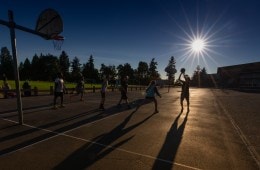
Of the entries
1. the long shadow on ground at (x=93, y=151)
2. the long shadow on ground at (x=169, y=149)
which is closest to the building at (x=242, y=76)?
the long shadow on ground at (x=169, y=149)

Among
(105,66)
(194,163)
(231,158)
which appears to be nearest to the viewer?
(194,163)

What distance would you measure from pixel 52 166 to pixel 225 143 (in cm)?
443

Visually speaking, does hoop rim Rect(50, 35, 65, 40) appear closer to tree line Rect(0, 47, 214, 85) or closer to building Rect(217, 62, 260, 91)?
building Rect(217, 62, 260, 91)

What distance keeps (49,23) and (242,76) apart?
220 feet

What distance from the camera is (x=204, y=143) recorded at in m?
5.70

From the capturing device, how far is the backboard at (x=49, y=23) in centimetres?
820

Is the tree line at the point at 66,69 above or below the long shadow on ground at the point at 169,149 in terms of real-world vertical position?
above

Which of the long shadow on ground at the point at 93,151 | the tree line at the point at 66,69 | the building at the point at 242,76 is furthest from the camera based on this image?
the tree line at the point at 66,69

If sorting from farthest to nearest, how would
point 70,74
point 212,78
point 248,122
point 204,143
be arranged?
1. point 70,74
2. point 212,78
3. point 248,122
4. point 204,143

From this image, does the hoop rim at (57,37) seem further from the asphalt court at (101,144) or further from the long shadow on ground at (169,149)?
the long shadow on ground at (169,149)

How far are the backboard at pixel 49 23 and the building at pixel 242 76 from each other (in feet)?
186

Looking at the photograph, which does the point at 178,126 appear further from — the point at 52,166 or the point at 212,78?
the point at 212,78

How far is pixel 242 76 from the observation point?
210ft

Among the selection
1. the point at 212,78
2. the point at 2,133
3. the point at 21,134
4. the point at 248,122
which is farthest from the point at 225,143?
the point at 212,78
